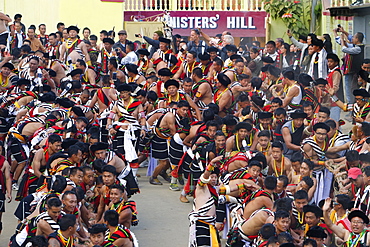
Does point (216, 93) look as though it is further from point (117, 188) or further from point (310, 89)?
point (117, 188)

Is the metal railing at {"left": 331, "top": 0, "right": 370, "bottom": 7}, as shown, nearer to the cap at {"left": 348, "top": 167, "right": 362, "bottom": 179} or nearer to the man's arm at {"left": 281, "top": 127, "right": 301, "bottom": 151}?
the man's arm at {"left": 281, "top": 127, "right": 301, "bottom": 151}

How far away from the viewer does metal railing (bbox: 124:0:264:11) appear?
25344mm

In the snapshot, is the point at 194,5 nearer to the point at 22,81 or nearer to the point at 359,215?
the point at 22,81

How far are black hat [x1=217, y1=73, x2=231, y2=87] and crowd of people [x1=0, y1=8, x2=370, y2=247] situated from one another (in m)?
0.03

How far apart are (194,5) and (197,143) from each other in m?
15.0

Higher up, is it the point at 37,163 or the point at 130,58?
the point at 130,58

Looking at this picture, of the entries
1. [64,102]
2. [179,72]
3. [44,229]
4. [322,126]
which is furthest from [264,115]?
[44,229]

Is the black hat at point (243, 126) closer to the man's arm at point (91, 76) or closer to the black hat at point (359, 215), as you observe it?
the black hat at point (359, 215)

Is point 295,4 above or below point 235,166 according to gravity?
above

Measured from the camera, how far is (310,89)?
11844 mm

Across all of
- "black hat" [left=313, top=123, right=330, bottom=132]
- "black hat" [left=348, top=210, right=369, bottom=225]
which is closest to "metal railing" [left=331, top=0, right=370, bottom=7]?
"black hat" [left=313, top=123, right=330, bottom=132]

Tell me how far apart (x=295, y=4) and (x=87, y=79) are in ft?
25.0

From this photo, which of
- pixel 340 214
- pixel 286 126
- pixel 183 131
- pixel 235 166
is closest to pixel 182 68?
pixel 183 131

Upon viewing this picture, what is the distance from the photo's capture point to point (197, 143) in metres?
11.0
